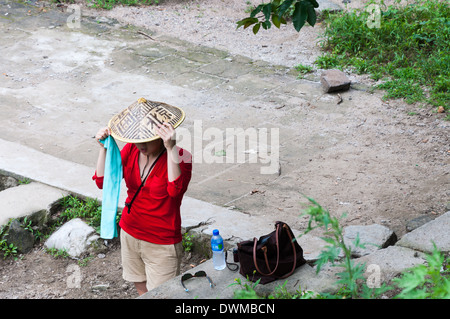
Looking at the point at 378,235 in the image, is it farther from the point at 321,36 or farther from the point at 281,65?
the point at 321,36

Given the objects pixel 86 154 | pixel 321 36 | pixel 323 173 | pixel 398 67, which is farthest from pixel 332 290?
pixel 321 36

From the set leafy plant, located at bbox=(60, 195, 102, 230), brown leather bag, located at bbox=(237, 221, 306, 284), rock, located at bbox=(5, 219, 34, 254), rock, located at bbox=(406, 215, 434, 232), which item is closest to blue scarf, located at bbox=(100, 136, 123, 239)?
brown leather bag, located at bbox=(237, 221, 306, 284)

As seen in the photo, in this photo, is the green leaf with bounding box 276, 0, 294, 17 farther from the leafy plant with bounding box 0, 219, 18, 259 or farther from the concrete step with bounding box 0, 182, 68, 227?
the leafy plant with bounding box 0, 219, 18, 259

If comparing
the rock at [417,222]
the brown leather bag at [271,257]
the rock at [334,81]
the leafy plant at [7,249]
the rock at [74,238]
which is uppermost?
the brown leather bag at [271,257]

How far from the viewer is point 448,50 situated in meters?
8.23

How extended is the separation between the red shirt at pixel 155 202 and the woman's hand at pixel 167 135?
0.16m

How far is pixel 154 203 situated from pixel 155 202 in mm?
10

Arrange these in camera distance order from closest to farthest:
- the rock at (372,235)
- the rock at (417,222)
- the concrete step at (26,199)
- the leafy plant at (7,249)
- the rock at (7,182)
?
1. the rock at (372,235)
2. the rock at (417,222)
3. the leafy plant at (7,249)
4. the concrete step at (26,199)
5. the rock at (7,182)

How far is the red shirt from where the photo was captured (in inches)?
145

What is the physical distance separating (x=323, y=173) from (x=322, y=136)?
934 millimetres

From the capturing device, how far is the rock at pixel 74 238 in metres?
4.98

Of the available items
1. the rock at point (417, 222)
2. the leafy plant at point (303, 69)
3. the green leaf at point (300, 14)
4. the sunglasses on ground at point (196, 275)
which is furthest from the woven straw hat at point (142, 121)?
the leafy plant at point (303, 69)

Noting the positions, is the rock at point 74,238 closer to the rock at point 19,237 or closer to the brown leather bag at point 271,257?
the rock at point 19,237

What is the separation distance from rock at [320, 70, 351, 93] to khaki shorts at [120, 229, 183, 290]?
4.59m
